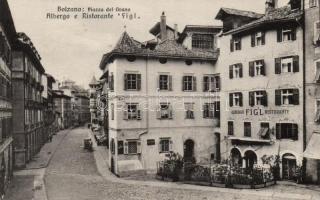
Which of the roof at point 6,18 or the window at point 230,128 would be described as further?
the window at point 230,128

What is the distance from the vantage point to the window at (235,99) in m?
30.1

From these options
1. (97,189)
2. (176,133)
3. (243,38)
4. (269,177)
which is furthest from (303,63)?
(97,189)

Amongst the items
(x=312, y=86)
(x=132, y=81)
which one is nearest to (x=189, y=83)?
(x=132, y=81)

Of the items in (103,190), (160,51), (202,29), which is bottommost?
(103,190)

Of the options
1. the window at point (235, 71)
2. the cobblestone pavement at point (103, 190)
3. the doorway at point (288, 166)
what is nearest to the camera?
the cobblestone pavement at point (103, 190)

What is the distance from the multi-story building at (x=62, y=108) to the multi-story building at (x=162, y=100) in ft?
176

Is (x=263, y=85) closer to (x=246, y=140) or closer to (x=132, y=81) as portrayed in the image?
(x=246, y=140)

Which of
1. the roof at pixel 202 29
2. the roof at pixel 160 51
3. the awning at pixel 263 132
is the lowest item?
the awning at pixel 263 132

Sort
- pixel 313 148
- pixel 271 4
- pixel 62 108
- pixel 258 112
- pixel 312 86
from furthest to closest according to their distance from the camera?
1. pixel 62 108
2. pixel 271 4
3. pixel 258 112
4. pixel 312 86
5. pixel 313 148

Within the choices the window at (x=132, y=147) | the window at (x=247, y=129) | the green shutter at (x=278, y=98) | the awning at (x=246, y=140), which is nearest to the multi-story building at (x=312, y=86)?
the green shutter at (x=278, y=98)

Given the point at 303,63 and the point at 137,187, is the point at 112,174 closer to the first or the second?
the point at 137,187

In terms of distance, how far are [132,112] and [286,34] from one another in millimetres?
14259

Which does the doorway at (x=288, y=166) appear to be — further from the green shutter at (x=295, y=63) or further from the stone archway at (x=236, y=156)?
the green shutter at (x=295, y=63)

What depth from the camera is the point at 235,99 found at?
30781 mm
